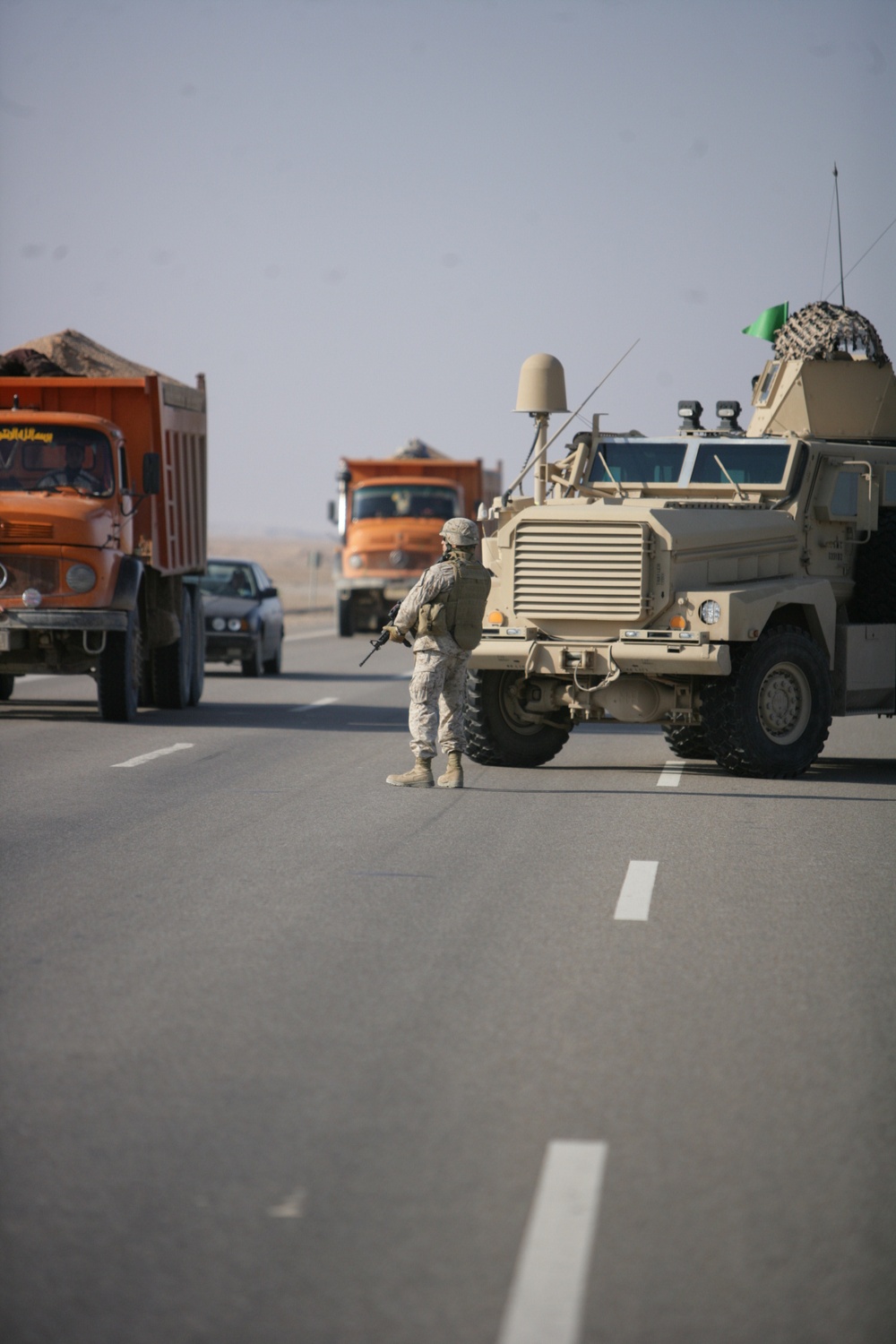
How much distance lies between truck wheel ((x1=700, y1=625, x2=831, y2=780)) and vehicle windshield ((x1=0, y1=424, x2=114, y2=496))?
24.5ft

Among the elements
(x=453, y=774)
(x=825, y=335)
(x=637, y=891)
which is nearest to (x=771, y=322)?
(x=825, y=335)

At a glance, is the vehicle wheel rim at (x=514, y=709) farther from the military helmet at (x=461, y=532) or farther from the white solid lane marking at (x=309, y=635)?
the white solid lane marking at (x=309, y=635)

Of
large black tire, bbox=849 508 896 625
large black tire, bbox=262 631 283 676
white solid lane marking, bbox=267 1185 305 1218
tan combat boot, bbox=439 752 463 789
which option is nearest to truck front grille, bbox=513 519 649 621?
tan combat boot, bbox=439 752 463 789

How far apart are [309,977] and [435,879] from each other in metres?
2.25

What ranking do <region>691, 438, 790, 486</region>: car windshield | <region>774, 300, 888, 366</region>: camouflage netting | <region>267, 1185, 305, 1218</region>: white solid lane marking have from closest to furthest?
1. <region>267, 1185, 305, 1218</region>: white solid lane marking
2. <region>691, 438, 790, 486</region>: car windshield
3. <region>774, 300, 888, 366</region>: camouflage netting

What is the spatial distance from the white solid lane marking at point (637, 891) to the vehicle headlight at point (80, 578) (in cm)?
930

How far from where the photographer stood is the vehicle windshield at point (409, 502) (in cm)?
3728

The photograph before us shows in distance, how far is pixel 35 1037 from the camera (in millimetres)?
5996

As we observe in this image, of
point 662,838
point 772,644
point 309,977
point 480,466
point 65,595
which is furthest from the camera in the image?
point 480,466

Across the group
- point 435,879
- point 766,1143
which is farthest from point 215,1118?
point 435,879

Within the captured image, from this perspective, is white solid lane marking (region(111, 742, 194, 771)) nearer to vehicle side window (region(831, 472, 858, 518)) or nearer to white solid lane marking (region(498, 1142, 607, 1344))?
vehicle side window (region(831, 472, 858, 518))

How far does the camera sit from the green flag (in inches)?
712

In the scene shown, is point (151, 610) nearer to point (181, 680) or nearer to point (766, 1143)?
point (181, 680)

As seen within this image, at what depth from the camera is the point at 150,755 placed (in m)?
15.3
